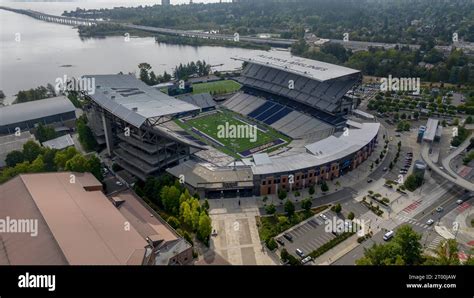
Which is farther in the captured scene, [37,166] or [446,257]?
[37,166]

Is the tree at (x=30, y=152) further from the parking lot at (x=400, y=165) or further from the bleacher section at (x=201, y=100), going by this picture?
the parking lot at (x=400, y=165)

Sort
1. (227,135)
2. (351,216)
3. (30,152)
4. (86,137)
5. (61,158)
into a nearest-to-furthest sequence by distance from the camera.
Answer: (351,216)
(61,158)
(30,152)
(86,137)
(227,135)

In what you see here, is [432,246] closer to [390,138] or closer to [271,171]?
[271,171]

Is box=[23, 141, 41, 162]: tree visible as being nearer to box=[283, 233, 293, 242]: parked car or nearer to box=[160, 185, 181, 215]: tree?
box=[160, 185, 181, 215]: tree

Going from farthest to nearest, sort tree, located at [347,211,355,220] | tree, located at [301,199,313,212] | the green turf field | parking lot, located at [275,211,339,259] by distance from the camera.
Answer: the green turf field
tree, located at [301,199,313,212]
tree, located at [347,211,355,220]
parking lot, located at [275,211,339,259]

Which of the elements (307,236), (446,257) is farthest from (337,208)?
(446,257)

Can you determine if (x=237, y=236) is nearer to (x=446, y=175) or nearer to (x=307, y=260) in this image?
(x=307, y=260)

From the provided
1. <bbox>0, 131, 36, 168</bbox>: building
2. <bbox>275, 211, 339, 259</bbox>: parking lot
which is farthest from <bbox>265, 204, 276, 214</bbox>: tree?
<bbox>0, 131, 36, 168</bbox>: building

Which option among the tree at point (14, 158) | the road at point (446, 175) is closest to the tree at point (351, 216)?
the road at point (446, 175)
